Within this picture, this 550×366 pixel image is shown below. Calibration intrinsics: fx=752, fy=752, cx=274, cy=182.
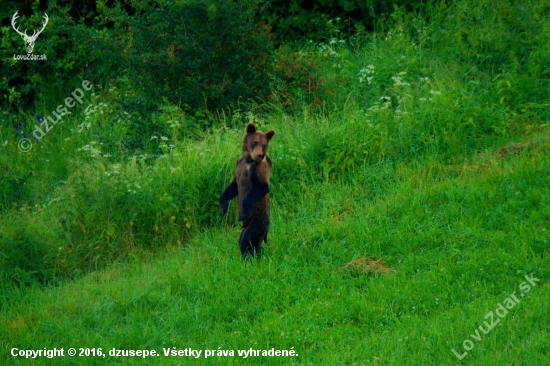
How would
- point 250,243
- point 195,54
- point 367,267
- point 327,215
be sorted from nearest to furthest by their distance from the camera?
point 367,267, point 250,243, point 327,215, point 195,54

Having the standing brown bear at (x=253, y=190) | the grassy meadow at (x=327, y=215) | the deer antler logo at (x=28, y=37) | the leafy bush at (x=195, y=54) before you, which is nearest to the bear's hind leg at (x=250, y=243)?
the standing brown bear at (x=253, y=190)

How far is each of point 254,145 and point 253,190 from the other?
473mm

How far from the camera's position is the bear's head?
306 inches

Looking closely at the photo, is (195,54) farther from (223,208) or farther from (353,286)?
(353,286)

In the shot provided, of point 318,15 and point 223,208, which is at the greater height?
point 318,15

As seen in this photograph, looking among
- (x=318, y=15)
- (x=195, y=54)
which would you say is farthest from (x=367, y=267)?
(x=318, y=15)

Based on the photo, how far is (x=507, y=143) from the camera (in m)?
10.0

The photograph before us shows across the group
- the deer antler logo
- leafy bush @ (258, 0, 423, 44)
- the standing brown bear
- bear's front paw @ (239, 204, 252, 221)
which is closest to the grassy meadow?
the standing brown bear

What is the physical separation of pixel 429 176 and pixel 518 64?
3116 millimetres

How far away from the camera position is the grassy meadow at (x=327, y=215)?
6.88 m

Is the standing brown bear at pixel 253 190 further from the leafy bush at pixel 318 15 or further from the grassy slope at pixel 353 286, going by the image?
the leafy bush at pixel 318 15

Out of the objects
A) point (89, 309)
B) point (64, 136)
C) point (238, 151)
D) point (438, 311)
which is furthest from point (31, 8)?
point (438, 311)

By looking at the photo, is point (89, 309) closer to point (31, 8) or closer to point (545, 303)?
point (545, 303)

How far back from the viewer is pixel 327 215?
29.9 ft
